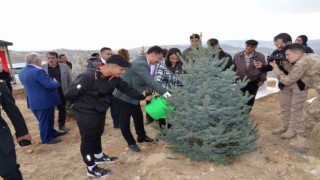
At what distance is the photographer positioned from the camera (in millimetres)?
5027

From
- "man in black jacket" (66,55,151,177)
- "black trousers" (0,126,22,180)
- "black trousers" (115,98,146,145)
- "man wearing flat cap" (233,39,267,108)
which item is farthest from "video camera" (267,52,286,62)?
"black trousers" (0,126,22,180)

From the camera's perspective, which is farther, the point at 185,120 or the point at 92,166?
the point at 92,166

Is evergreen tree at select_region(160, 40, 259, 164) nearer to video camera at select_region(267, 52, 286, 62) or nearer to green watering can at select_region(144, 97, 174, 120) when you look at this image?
green watering can at select_region(144, 97, 174, 120)

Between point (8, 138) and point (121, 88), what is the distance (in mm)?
1765

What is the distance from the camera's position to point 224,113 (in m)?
3.92

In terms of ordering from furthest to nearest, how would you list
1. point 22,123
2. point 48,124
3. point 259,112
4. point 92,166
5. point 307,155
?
1. point 259,112
2. point 48,124
3. point 307,155
4. point 92,166
5. point 22,123

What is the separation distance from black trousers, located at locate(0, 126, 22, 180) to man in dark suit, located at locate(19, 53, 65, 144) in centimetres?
227

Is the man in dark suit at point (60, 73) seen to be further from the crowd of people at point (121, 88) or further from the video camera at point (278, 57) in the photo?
the video camera at point (278, 57)

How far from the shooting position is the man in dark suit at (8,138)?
10.2ft

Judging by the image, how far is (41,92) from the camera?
18.1 feet

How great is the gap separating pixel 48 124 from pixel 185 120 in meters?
3.38

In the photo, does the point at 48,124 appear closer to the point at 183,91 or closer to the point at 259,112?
the point at 183,91

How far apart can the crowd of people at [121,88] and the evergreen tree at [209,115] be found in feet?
1.03

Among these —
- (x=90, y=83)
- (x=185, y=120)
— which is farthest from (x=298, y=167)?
(x=90, y=83)
